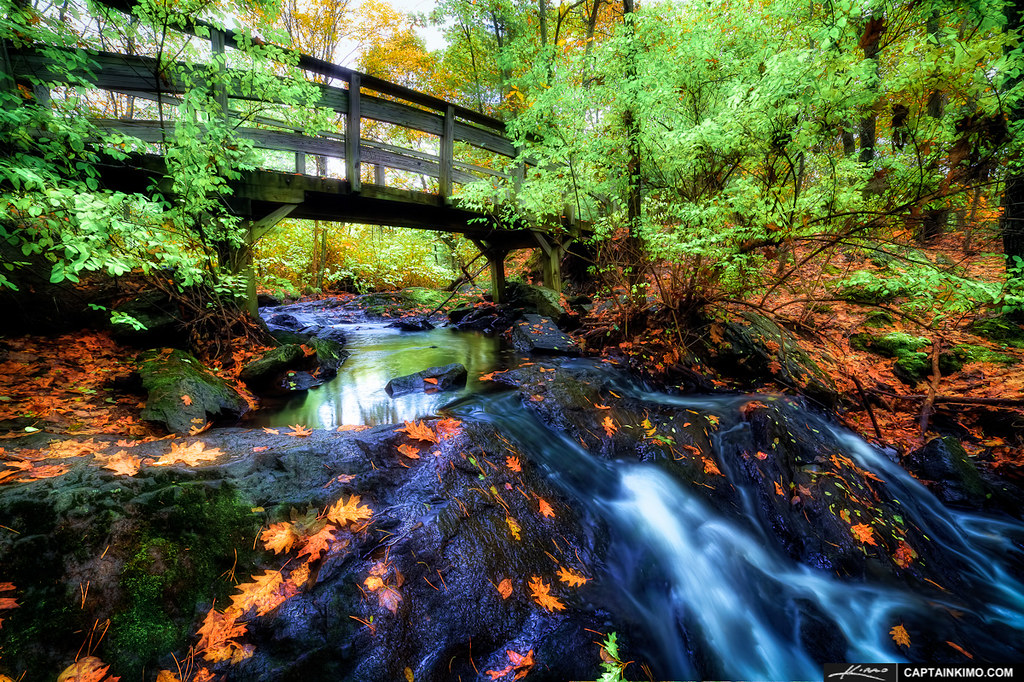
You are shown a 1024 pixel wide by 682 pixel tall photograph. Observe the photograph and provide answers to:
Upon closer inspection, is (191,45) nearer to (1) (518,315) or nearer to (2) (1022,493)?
(1) (518,315)

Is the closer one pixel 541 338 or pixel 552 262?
pixel 541 338

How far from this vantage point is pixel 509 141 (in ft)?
28.2

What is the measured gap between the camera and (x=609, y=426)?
14.8 feet

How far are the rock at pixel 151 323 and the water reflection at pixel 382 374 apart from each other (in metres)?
1.81

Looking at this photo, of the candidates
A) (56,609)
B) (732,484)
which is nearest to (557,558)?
(732,484)

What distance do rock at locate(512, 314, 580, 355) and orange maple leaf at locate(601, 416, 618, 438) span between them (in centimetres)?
261

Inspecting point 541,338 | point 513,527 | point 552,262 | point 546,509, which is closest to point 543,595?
point 513,527

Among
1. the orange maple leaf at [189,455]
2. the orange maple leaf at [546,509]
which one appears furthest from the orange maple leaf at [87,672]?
the orange maple leaf at [546,509]

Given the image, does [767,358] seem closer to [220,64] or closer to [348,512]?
[348,512]

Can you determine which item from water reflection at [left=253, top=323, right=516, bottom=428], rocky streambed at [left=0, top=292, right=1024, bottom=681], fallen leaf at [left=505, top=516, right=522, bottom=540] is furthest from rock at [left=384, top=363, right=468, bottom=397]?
fallen leaf at [left=505, top=516, right=522, bottom=540]

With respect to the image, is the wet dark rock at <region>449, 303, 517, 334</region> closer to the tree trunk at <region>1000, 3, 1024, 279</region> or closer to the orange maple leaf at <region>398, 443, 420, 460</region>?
the orange maple leaf at <region>398, 443, 420, 460</region>

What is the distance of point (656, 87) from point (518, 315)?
5754mm
